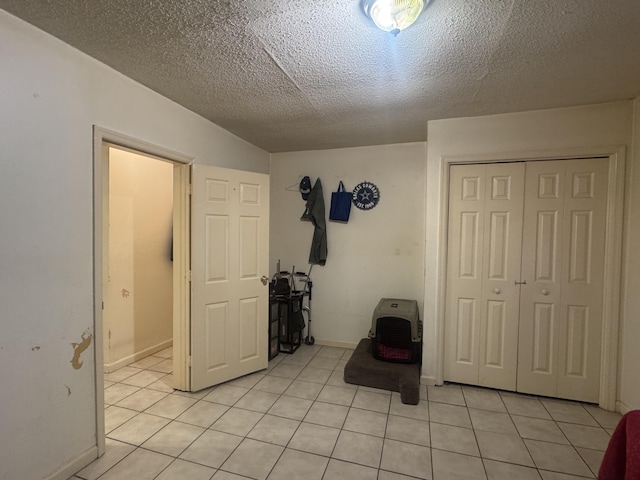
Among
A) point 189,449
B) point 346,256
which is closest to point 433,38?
point 346,256

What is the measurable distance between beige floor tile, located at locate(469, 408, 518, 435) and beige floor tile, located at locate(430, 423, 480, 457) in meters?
0.14

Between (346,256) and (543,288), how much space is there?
2.03 metres

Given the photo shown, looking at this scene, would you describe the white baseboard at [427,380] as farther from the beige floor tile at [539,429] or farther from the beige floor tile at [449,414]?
the beige floor tile at [539,429]

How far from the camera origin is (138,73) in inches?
78.5

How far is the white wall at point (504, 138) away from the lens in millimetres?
2402

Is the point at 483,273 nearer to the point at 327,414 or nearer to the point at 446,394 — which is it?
the point at 446,394

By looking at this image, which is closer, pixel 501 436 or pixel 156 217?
pixel 501 436

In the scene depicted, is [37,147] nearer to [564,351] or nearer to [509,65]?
[509,65]

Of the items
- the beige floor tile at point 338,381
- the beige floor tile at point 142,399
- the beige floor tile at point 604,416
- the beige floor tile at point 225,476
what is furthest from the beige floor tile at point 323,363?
the beige floor tile at point 604,416

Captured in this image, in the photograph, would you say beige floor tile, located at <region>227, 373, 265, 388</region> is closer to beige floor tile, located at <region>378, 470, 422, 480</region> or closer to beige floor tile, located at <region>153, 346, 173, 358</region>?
beige floor tile, located at <region>153, 346, 173, 358</region>

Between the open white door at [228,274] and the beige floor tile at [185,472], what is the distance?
89 centimetres

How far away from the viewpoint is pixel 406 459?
190cm

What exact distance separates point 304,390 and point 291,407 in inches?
11.5

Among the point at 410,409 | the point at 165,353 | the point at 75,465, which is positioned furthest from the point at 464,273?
the point at 165,353
